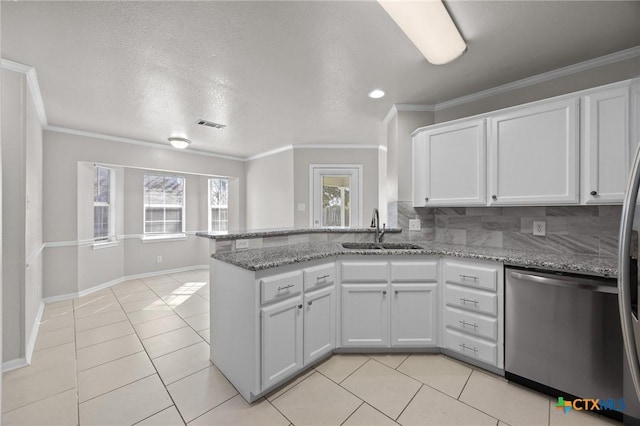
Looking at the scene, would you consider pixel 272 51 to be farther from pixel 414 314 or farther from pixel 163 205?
pixel 163 205

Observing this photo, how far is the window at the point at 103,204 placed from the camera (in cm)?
437

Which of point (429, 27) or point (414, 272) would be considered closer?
point (429, 27)

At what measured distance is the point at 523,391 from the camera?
1.79m

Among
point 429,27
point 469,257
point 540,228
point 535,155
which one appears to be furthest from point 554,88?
point 469,257

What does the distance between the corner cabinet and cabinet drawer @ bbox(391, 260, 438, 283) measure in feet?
3.82

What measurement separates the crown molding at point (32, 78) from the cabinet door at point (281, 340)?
8.97 feet

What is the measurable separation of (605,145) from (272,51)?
246cm

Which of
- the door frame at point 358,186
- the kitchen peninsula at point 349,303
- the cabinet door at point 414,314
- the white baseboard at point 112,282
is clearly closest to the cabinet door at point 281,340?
the kitchen peninsula at point 349,303

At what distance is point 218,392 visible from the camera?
1813 millimetres

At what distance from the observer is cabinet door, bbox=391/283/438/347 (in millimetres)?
2203

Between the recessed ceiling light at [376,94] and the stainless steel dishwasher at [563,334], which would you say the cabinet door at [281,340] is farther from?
the recessed ceiling light at [376,94]

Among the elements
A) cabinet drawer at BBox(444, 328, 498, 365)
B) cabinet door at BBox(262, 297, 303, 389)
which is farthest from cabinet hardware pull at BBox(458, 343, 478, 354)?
cabinet door at BBox(262, 297, 303, 389)

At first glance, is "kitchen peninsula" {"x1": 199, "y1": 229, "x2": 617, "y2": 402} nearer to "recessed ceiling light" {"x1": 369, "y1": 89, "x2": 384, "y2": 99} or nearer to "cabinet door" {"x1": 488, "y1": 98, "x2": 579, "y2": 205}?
"cabinet door" {"x1": 488, "y1": 98, "x2": 579, "y2": 205}

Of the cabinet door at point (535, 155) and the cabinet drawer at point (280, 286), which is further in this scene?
the cabinet door at point (535, 155)
